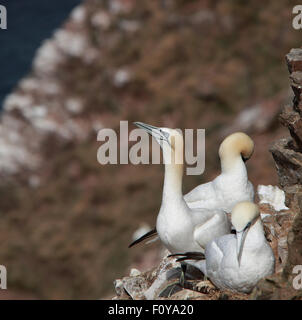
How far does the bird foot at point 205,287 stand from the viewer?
22.3 feet

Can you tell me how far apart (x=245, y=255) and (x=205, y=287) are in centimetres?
82

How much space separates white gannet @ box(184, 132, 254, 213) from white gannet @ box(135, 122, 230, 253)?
73cm

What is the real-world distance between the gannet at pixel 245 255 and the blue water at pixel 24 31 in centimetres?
2649

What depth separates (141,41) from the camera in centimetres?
3203

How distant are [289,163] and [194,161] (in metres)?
16.0

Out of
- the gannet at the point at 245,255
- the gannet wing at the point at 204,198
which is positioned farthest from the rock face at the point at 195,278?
the gannet wing at the point at 204,198

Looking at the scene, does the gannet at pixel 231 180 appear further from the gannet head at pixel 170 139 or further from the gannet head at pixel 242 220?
the gannet head at pixel 242 220

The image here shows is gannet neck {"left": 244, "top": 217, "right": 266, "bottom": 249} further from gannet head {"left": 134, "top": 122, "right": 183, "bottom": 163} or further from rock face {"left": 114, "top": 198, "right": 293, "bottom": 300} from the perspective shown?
gannet head {"left": 134, "top": 122, "right": 183, "bottom": 163}

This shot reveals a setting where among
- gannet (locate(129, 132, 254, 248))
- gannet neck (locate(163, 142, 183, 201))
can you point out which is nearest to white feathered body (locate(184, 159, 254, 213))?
gannet (locate(129, 132, 254, 248))

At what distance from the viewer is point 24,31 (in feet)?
122

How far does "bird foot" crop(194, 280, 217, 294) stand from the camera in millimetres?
6782

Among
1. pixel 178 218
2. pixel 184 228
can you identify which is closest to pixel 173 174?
pixel 178 218

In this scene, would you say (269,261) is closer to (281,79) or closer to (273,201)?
(273,201)

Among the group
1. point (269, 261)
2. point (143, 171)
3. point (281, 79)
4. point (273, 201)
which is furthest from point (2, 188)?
point (269, 261)
